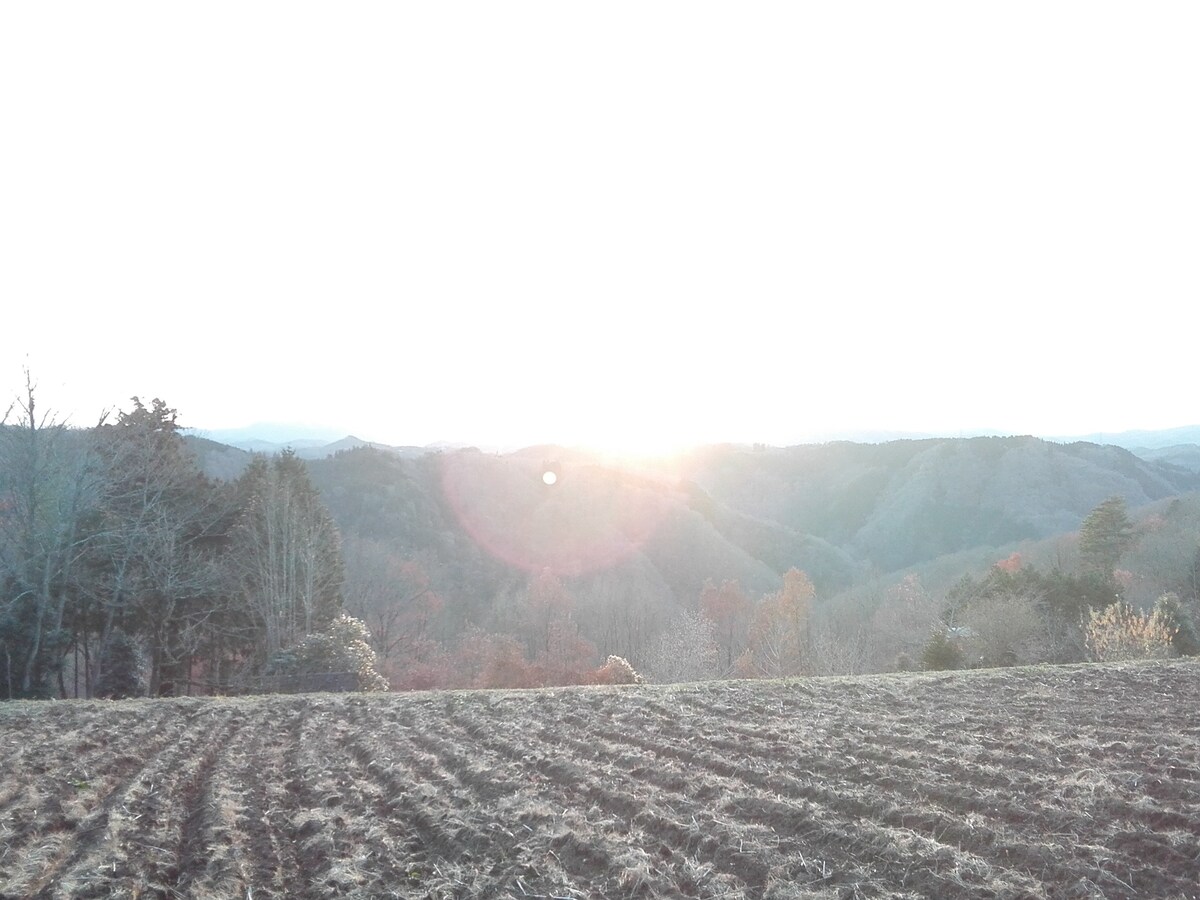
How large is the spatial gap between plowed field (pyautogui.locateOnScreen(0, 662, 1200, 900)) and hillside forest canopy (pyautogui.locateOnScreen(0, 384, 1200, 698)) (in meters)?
10.2

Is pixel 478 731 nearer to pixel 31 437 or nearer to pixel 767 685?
pixel 767 685

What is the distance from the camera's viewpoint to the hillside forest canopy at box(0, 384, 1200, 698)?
21.2m

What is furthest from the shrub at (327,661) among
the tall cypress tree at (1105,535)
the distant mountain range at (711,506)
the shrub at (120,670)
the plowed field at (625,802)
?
the distant mountain range at (711,506)

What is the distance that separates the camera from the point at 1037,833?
5.46 m

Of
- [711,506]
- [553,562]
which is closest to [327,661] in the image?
[553,562]

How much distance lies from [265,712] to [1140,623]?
20.4m

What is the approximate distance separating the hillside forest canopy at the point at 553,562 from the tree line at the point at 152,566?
0.27 feet

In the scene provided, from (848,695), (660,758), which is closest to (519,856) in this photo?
(660,758)

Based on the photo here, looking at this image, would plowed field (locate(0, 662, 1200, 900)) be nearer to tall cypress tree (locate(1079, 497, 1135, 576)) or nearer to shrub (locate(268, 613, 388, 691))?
shrub (locate(268, 613, 388, 691))

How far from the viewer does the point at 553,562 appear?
8444cm

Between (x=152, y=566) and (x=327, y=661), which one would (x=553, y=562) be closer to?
(x=152, y=566)

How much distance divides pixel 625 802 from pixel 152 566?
20.2 meters

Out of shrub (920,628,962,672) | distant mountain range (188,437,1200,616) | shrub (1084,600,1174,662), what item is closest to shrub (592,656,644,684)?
shrub (920,628,962,672)

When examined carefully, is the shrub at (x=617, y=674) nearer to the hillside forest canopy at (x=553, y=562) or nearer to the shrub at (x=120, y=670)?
the hillside forest canopy at (x=553, y=562)
